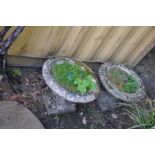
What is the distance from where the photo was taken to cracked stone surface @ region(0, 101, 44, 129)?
96.7 inches

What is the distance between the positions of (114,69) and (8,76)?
1194 mm

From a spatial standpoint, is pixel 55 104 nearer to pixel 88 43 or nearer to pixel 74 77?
pixel 74 77

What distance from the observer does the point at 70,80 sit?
2982 millimetres

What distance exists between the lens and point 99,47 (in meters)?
3.34

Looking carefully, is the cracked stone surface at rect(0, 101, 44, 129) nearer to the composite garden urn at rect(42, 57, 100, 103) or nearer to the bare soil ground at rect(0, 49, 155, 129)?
the bare soil ground at rect(0, 49, 155, 129)

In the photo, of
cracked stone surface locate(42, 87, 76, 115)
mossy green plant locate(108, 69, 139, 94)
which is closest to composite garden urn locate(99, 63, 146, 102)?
mossy green plant locate(108, 69, 139, 94)

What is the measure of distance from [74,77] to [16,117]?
0.75 m

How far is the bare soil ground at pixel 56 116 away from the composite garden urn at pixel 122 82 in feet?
0.62

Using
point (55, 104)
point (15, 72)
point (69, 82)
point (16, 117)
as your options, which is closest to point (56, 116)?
point (55, 104)

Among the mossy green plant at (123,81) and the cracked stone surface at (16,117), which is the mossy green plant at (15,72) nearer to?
the cracked stone surface at (16,117)
